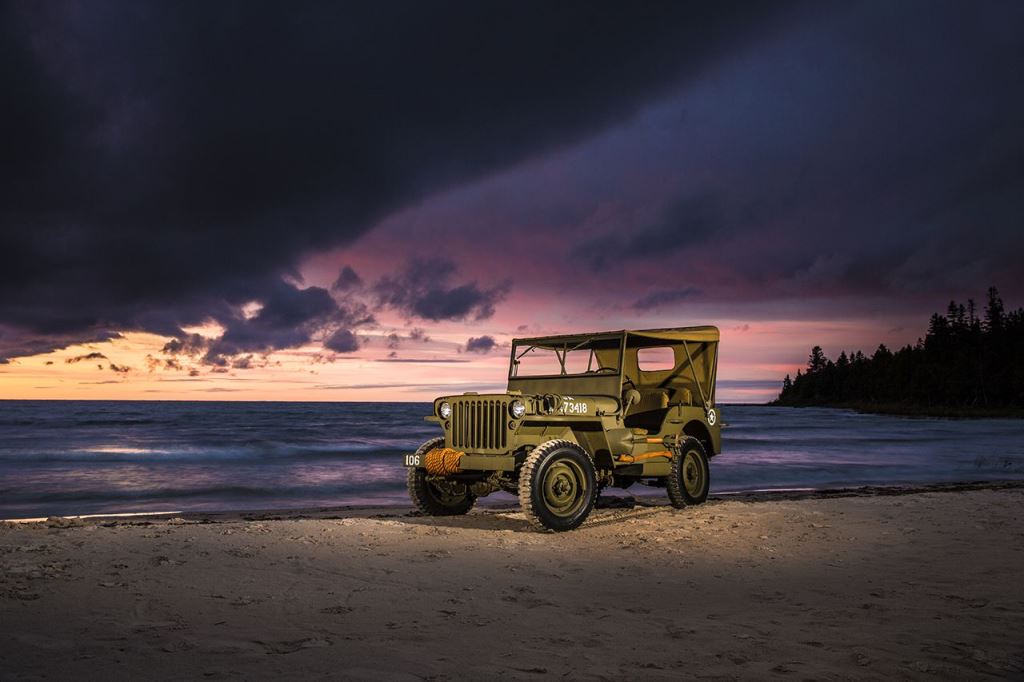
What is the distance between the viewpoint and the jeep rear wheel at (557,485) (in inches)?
355

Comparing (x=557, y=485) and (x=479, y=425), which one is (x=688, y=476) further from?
(x=479, y=425)

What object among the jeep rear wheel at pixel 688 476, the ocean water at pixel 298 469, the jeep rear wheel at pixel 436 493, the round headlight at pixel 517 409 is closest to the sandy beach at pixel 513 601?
the jeep rear wheel at pixel 436 493

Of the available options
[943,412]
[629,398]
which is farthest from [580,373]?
[943,412]

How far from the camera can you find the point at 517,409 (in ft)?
30.3

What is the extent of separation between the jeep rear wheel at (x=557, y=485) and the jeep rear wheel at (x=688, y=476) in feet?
6.73

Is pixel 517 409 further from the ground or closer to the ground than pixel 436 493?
further from the ground

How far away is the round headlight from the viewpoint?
9.25 metres

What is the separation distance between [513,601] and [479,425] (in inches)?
149

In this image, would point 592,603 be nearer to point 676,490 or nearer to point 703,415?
point 676,490

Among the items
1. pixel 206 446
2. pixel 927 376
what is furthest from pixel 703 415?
pixel 927 376

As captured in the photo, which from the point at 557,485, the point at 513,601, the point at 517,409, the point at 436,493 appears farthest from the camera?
the point at 436,493

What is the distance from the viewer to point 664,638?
500 centimetres

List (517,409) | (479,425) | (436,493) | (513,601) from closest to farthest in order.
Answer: (513,601) → (517,409) → (479,425) → (436,493)

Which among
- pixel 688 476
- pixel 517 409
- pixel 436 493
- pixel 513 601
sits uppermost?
pixel 517 409
